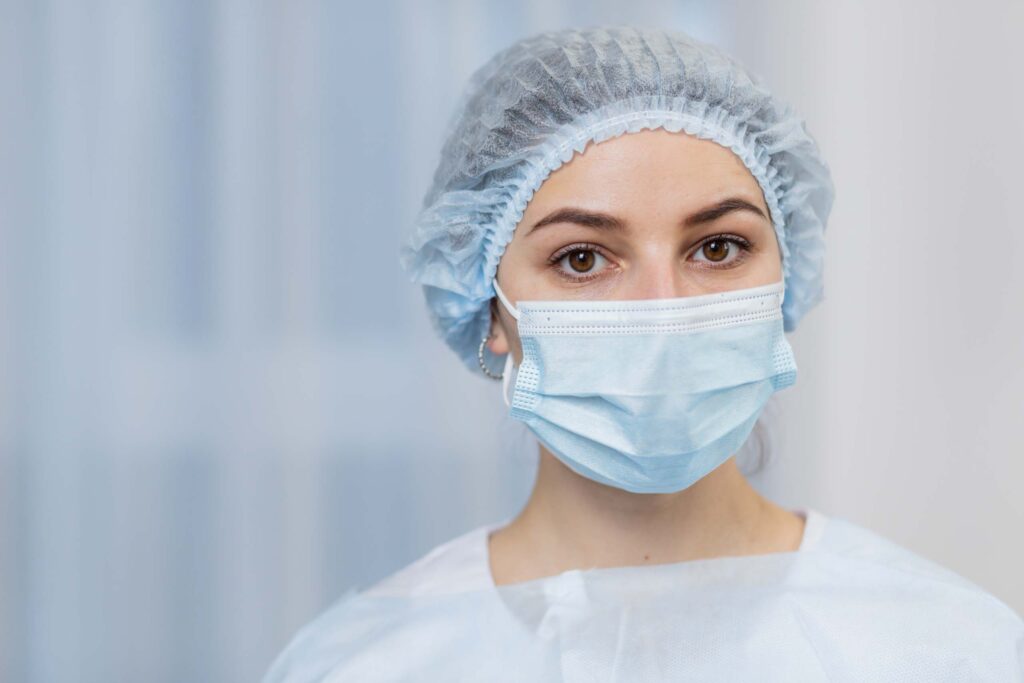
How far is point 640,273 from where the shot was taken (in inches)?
58.3

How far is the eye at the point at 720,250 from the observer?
1.54 metres

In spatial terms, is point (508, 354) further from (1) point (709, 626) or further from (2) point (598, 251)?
(1) point (709, 626)

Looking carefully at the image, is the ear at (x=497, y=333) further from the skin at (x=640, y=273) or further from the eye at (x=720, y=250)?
the eye at (x=720, y=250)

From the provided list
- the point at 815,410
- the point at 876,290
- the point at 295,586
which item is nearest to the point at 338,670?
the point at 295,586

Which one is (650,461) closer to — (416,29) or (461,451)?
(461,451)

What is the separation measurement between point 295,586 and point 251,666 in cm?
19

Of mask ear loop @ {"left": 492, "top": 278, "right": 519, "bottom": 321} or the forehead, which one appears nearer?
the forehead

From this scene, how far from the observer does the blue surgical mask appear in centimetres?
145

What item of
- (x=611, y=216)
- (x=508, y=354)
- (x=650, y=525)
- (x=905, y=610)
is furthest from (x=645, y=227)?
(x=905, y=610)

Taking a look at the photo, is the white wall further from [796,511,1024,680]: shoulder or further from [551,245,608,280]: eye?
[551,245,608,280]: eye

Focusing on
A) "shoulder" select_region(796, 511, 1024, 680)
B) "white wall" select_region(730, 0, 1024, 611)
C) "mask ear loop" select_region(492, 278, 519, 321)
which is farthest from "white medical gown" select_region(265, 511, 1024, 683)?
"white wall" select_region(730, 0, 1024, 611)

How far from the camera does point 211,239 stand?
2.30m

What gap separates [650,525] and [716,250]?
1.42ft

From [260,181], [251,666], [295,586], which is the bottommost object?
[251,666]
